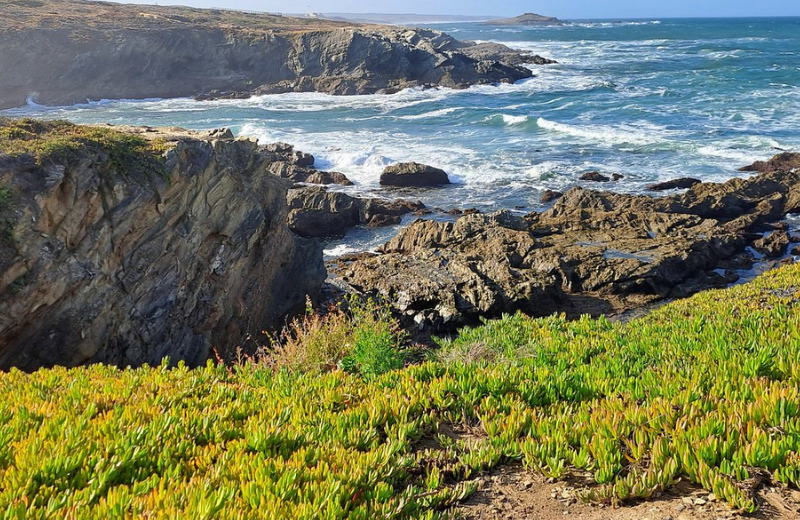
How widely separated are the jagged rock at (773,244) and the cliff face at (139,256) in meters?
16.3

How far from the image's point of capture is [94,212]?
10.7 m

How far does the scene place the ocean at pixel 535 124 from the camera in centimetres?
3088

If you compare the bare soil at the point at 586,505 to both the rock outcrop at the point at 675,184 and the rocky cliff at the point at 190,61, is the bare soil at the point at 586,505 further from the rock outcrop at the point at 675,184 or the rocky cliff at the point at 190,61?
the rocky cliff at the point at 190,61

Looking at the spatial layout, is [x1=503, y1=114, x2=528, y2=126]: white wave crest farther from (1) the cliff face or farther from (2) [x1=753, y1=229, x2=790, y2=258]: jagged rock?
(1) the cliff face

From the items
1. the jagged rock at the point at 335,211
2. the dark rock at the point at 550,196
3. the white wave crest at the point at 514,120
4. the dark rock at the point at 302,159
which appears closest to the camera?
the jagged rock at the point at 335,211

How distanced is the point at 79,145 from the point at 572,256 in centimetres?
1439

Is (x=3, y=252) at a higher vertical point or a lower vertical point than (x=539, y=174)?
higher

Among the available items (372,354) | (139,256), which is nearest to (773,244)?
(372,354)

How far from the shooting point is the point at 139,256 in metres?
11.6

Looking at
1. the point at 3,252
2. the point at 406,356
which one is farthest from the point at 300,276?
the point at 406,356

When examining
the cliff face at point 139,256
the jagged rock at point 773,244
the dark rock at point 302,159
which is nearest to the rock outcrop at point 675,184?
the jagged rock at point 773,244

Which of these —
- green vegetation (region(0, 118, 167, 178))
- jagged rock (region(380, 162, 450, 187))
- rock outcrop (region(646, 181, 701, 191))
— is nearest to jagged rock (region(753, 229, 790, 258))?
rock outcrop (region(646, 181, 701, 191))

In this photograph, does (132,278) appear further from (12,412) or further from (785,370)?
(785,370)

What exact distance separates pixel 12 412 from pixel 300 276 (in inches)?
496
